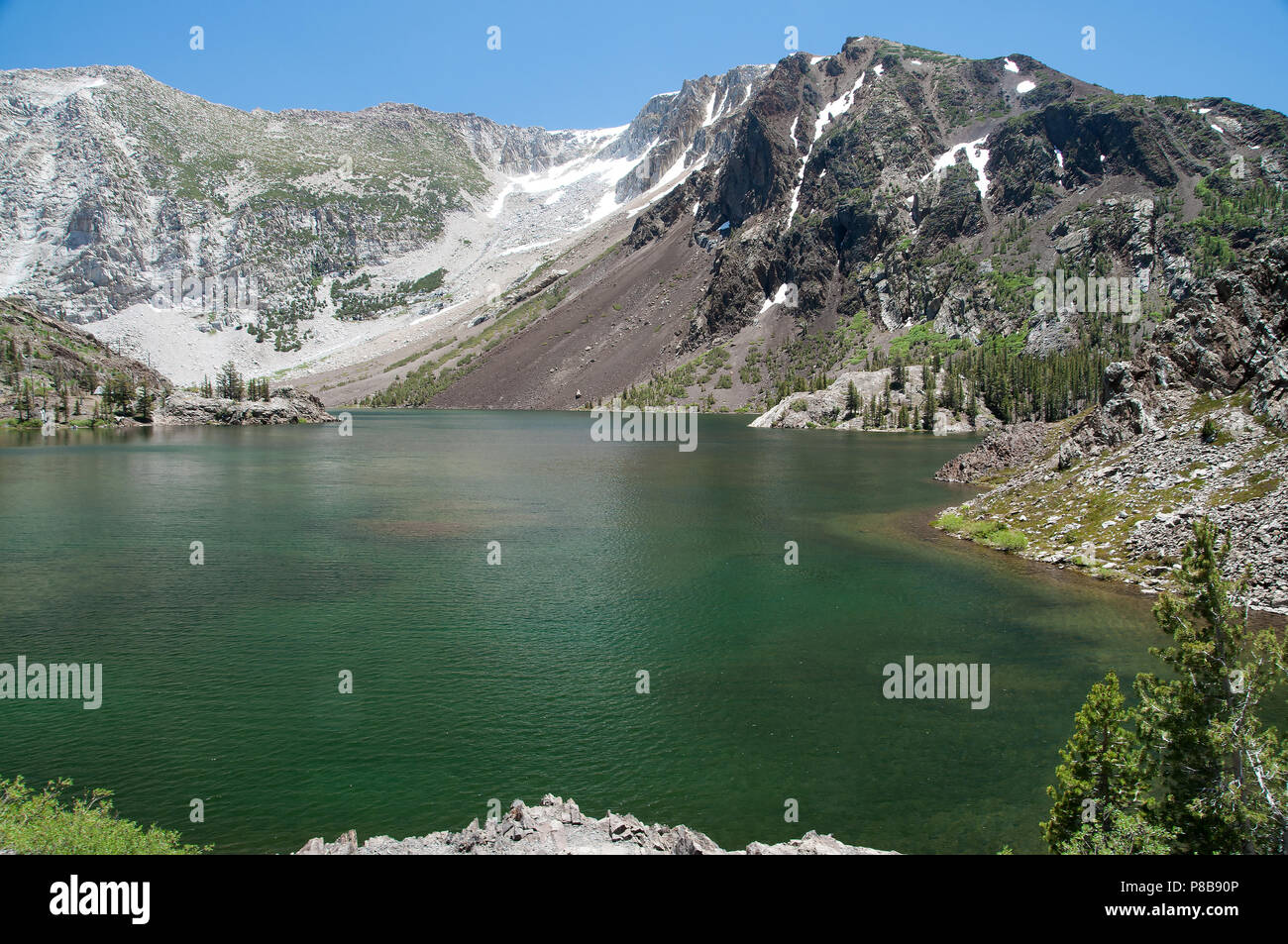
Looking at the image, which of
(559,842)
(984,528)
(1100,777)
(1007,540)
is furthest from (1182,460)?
(559,842)

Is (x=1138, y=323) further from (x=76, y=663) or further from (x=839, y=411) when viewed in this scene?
(x=76, y=663)

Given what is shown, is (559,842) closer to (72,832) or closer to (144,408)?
(72,832)

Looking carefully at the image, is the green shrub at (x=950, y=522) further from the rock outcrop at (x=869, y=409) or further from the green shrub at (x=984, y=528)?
the rock outcrop at (x=869, y=409)

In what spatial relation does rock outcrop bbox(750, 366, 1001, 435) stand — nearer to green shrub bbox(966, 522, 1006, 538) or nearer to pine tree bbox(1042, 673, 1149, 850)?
green shrub bbox(966, 522, 1006, 538)

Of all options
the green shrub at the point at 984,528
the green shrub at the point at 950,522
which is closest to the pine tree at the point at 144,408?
the green shrub at the point at 950,522

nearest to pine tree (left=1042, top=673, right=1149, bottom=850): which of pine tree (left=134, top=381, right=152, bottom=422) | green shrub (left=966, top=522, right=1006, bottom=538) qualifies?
green shrub (left=966, top=522, right=1006, bottom=538)
